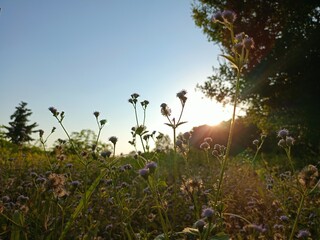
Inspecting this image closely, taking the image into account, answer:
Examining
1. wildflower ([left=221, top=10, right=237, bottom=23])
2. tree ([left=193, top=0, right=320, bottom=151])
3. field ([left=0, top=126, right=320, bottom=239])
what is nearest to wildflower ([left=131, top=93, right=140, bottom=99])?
field ([left=0, top=126, right=320, bottom=239])

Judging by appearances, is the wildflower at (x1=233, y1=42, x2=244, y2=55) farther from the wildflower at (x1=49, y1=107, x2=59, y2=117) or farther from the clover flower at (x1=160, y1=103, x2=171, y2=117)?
the wildflower at (x1=49, y1=107, x2=59, y2=117)

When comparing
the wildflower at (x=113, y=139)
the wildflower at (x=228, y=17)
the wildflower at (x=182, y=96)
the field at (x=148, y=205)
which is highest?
the wildflower at (x=228, y=17)

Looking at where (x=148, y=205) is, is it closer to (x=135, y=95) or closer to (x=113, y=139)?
(x=113, y=139)

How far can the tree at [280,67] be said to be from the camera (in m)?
15.5

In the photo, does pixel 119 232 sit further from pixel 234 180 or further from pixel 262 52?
pixel 262 52

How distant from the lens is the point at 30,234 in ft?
12.5

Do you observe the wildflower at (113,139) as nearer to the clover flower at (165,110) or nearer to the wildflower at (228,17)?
the clover flower at (165,110)

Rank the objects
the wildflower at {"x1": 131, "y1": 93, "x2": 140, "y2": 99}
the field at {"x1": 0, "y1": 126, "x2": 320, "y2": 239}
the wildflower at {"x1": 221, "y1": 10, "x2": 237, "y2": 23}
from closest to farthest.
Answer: the wildflower at {"x1": 221, "y1": 10, "x2": 237, "y2": 23}
the field at {"x1": 0, "y1": 126, "x2": 320, "y2": 239}
the wildflower at {"x1": 131, "y1": 93, "x2": 140, "y2": 99}

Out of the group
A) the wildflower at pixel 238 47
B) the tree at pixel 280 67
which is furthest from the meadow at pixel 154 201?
the tree at pixel 280 67

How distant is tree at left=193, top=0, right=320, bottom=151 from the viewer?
50.8ft

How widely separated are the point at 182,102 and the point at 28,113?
51041 millimetres

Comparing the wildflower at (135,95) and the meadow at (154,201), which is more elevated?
the wildflower at (135,95)

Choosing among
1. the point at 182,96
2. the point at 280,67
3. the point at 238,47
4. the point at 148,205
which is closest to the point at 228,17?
the point at 238,47

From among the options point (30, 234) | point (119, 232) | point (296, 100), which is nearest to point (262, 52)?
point (296, 100)
